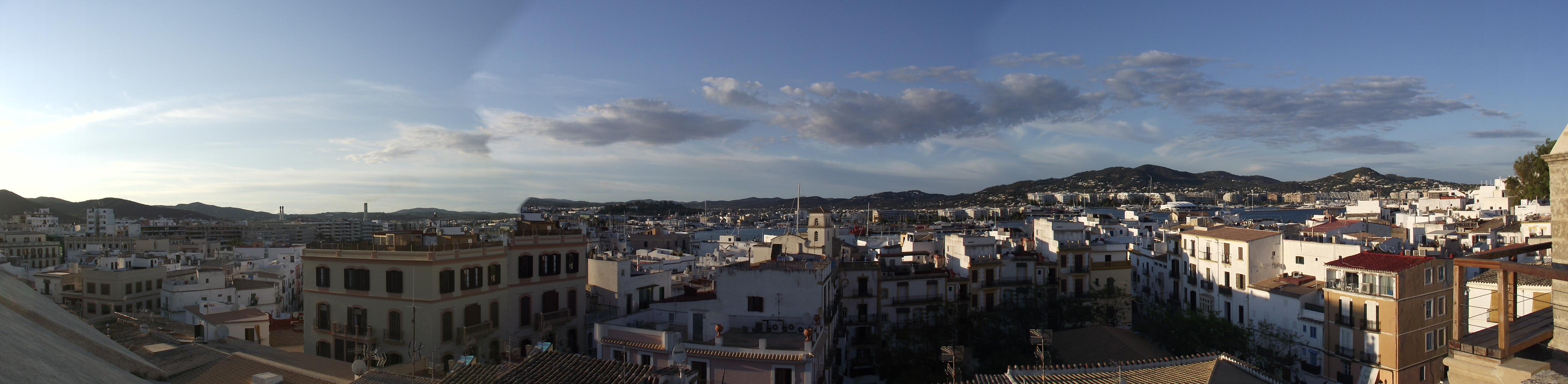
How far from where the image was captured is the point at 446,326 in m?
26.4

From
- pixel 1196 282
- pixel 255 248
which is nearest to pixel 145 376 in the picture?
pixel 1196 282

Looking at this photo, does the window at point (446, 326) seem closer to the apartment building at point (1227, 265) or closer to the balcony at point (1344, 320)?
the apartment building at point (1227, 265)

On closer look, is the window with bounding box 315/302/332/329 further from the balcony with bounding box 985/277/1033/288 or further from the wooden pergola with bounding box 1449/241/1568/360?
the wooden pergola with bounding box 1449/241/1568/360

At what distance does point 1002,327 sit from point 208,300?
3923cm

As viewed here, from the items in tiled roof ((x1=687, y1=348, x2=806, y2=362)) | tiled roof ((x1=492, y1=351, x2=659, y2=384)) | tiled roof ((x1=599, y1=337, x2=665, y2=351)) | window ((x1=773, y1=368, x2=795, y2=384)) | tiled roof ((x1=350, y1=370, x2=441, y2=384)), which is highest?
tiled roof ((x1=492, y1=351, x2=659, y2=384))

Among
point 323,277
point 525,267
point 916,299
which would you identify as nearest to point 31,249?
point 323,277

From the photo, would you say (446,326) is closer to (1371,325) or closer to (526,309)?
(526,309)

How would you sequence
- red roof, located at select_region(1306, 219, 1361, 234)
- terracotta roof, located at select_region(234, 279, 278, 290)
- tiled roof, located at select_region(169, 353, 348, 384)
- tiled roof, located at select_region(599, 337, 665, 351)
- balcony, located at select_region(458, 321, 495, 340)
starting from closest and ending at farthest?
tiled roof, located at select_region(169, 353, 348, 384) → tiled roof, located at select_region(599, 337, 665, 351) → balcony, located at select_region(458, 321, 495, 340) → terracotta roof, located at select_region(234, 279, 278, 290) → red roof, located at select_region(1306, 219, 1361, 234)

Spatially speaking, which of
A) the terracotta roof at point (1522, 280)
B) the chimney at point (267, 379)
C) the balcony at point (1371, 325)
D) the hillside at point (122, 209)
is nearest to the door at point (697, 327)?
the chimney at point (267, 379)

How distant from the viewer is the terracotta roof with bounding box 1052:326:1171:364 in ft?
98.9

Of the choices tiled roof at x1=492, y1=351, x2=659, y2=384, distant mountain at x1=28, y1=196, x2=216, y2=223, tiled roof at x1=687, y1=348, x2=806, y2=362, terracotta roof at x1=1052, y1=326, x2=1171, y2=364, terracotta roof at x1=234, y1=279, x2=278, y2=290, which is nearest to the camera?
tiled roof at x1=492, y1=351, x2=659, y2=384

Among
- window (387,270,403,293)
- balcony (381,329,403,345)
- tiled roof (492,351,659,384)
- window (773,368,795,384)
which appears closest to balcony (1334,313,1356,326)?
window (773,368,795,384)

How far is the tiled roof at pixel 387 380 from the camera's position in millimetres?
17109

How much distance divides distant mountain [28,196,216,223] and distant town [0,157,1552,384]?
5739 inches
